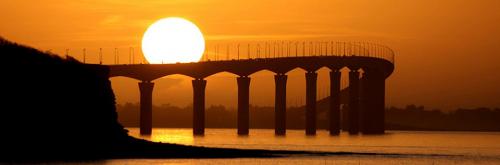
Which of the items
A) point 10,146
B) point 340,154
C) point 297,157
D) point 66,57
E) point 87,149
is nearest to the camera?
point 10,146

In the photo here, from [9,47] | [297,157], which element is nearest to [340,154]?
[297,157]

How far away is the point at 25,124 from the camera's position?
85.8 m

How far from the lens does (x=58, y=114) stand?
8981cm

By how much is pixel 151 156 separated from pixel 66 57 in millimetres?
10925

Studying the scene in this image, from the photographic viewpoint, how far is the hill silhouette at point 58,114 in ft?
280

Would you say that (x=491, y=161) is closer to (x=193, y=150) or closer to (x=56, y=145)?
(x=193, y=150)

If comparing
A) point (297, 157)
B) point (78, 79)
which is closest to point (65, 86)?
point (78, 79)

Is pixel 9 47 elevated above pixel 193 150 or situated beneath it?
elevated above

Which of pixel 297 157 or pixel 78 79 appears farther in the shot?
pixel 297 157

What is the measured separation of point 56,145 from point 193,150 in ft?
57.0

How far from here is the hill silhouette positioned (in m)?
85.2

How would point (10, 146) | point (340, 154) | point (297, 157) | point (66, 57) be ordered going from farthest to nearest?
point (340, 154)
point (297, 157)
point (66, 57)
point (10, 146)

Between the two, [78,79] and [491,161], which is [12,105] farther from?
[491,161]

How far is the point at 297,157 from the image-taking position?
4114 inches
